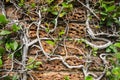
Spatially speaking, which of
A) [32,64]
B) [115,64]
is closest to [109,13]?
[115,64]

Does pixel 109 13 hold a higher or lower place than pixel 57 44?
higher

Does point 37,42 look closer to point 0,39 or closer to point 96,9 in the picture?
point 0,39

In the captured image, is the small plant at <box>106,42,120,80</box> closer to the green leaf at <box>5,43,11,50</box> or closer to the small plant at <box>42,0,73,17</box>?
the small plant at <box>42,0,73,17</box>

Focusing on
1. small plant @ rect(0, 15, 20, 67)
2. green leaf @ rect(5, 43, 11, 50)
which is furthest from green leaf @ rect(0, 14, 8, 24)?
green leaf @ rect(5, 43, 11, 50)

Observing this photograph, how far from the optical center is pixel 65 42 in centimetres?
188

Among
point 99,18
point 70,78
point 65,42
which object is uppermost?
point 99,18

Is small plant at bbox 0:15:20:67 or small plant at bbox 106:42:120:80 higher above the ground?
small plant at bbox 0:15:20:67

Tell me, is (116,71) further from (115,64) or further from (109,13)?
(109,13)

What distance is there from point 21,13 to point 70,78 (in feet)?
1.68

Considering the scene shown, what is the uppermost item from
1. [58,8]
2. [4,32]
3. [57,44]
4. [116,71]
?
[58,8]

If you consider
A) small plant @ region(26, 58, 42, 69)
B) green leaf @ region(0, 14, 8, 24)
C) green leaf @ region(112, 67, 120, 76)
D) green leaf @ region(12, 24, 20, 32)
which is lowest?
green leaf @ region(112, 67, 120, 76)

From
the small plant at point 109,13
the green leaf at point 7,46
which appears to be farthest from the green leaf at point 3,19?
the small plant at point 109,13

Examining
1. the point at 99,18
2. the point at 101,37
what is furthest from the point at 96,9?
the point at 101,37

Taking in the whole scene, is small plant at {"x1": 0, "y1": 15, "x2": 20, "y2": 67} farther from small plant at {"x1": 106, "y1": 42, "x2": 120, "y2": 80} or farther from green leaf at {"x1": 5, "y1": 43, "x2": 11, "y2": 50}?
small plant at {"x1": 106, "y1": 42, "x2": 120, "y2": 80}
